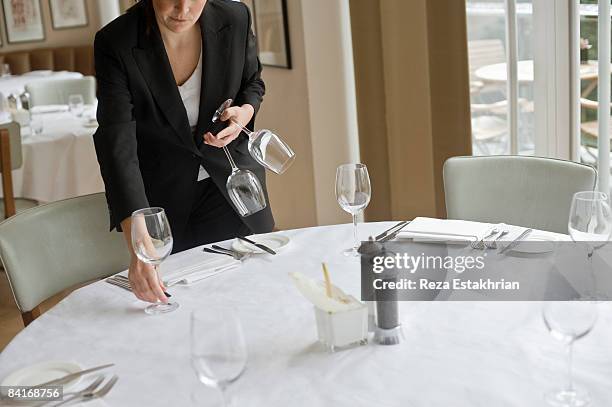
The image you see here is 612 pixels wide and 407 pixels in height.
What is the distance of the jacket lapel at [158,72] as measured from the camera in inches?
88.7

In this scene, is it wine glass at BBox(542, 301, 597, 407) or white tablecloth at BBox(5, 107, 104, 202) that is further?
white tablecloth at BBox(5, 107, 104, 202)

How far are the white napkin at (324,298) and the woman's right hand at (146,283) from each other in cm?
36

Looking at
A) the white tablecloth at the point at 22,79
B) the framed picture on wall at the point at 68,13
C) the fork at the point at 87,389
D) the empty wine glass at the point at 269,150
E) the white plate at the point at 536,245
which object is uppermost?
the framed picture on wall at the point at 68,13

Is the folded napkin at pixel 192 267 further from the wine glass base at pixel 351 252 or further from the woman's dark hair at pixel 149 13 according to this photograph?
the woman's dark hair at pixel 149 13

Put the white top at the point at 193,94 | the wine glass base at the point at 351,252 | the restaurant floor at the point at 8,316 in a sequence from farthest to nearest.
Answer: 1. the restaurant floor at the point at 8,316
2. the white top at the point at 193,94
3. the wine glass base at the point at 351,252

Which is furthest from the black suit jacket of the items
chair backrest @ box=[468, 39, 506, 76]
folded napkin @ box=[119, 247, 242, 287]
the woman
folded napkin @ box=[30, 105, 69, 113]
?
folded napkin @ box=[30, 105, 69, 113]

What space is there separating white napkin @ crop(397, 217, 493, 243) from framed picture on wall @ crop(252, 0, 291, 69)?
2.53 meters

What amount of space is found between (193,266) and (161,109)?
0.54 m

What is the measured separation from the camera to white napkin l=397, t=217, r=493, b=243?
6.18ft

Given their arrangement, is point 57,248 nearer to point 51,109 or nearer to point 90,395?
point 90,395

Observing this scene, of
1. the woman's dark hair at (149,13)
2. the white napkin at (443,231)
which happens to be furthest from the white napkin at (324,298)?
the woman's dark hair at (149,13)

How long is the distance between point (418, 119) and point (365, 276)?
83.5 inches

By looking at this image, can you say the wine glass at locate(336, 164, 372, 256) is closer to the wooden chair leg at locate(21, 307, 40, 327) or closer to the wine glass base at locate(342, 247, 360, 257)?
the wine glass base at locate(342, 247, 360, 257)

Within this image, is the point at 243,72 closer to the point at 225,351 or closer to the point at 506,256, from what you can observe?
the point at 506,256
